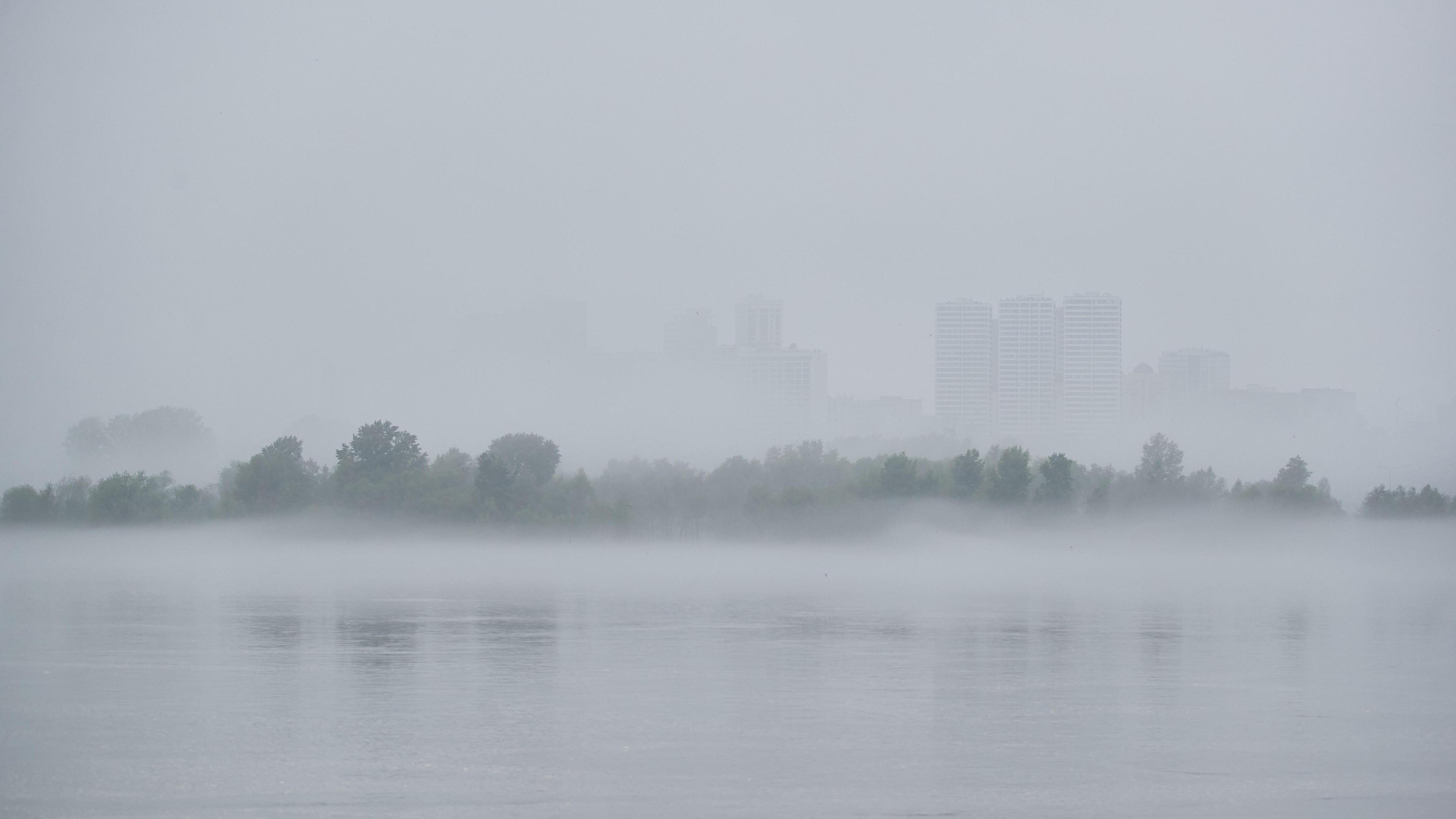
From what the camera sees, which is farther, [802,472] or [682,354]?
[682,354]

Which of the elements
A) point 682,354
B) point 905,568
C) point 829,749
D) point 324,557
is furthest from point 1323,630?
point 682,354

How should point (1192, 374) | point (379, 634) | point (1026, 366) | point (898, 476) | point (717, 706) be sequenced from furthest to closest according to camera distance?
1. point (1026, 366)
2. point (1192, 374)
3. point (898, 476)
4. point (379, 634)
5. point (717, 706)

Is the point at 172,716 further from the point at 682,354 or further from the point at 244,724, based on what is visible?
the point at 682,354

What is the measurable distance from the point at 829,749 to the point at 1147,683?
7.43 metres

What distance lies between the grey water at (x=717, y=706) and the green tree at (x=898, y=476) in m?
34.5

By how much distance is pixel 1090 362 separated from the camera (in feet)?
524

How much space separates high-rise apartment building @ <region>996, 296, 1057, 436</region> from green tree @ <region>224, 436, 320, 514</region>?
95745 mm

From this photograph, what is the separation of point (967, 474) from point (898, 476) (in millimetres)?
3780

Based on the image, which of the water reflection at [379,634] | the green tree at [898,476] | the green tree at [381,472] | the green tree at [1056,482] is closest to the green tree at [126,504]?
the green tree at [381,472]

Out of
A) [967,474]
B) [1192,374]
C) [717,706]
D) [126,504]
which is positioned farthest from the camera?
[1192,374]

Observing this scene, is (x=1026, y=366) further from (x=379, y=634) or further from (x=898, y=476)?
(x=379, y=634)

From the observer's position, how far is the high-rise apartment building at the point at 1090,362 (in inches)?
6038

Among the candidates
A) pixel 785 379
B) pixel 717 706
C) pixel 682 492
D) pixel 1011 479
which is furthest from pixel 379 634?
pixel 785 379

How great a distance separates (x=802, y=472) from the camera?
294 ft
